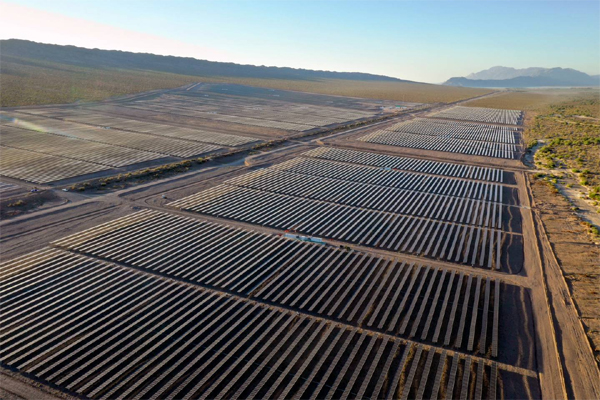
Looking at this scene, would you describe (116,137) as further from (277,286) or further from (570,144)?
(570,144)

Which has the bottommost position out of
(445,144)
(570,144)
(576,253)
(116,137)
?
(576,253)

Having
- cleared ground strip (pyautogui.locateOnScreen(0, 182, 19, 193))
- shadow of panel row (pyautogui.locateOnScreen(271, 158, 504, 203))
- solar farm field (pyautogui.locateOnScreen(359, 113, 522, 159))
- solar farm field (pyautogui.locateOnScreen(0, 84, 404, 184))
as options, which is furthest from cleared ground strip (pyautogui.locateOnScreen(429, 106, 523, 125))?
cleared ground strip (pyautogui.locateOnScreen(0, 182, 19, 193))

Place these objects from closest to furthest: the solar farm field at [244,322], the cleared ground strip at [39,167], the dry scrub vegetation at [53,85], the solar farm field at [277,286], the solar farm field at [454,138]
→ the solar farm field at [244,322] < the solar farm field at [277,286] < the cleared ground strip at [39,167] < the solar farm field at [454,138] < the dry scrub vegetation at [53,85]

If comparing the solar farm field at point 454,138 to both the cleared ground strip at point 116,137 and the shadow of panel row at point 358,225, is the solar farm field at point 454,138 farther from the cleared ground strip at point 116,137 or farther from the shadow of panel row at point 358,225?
the shadow of panel row at point 358,225

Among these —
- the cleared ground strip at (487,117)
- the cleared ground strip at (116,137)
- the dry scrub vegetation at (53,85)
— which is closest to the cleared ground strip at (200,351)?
the cleared ground strip at (116,137)

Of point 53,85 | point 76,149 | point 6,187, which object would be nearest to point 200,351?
point 6,187

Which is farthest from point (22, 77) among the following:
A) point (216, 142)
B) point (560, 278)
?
point (560, 278)

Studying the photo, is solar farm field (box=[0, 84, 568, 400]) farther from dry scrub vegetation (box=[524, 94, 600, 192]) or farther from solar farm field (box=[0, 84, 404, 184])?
dry scrub vegetation (box=[524, 94, 600, 192])
